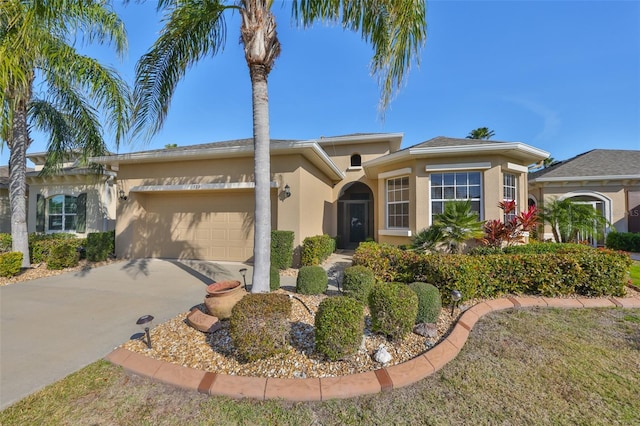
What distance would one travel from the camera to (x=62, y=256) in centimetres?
815

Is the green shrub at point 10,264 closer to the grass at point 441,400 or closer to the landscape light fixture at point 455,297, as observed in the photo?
the grass at point 441,400

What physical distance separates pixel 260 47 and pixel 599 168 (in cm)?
1909

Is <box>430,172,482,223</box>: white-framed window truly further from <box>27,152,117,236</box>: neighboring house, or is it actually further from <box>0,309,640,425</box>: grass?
<box>27,152,117,236</box>: neighboring house

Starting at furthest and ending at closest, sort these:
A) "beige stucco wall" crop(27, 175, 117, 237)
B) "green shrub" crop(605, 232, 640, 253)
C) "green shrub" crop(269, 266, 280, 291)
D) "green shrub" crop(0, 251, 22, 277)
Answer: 1. "beige stucco wall" crop(27, 175, 117, 237)
2. "green shrub" crop(605, 232, 640, 253)
3. "green shrub" crop(0, 251, 22, 277)
4. "green shrub" crop(269, 266, 280, 291)

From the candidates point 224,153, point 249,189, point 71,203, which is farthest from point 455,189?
point 71,203

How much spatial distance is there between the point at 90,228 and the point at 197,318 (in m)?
14.3

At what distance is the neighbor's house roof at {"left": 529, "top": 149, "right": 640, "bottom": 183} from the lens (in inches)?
506

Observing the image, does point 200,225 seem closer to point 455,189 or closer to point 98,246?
point 98,246

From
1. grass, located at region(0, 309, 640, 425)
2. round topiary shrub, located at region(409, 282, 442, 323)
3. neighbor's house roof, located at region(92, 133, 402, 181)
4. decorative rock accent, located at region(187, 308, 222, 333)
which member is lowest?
Result: grass, located at region(0, 309, 640, 425)

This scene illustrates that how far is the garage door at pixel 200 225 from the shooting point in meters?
9.37

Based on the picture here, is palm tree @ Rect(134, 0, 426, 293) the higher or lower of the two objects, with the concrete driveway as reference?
higher

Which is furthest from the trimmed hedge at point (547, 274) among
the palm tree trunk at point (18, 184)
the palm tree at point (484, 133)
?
the palm tree at point (484, 133)

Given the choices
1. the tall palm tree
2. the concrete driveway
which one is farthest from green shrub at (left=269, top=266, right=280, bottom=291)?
the tall palm tree

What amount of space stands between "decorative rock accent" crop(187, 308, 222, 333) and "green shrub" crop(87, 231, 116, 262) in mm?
7947
